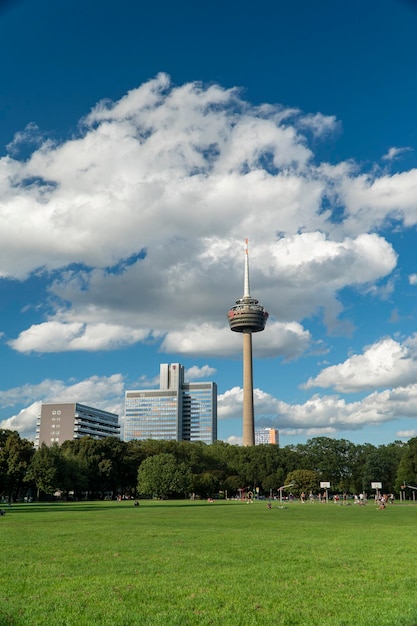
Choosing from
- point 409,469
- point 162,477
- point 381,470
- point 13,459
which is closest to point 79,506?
point 13,459

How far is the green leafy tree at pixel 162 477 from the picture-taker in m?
112

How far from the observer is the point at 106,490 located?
14238 centimetres

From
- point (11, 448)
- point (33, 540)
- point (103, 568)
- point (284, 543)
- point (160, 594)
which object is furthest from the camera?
point (11, 448)

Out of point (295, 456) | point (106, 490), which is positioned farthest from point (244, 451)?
point (106, 490)

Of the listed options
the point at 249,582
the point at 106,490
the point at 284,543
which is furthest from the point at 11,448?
the point at 249,582

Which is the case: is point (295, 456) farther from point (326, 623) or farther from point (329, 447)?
point (326, 623)

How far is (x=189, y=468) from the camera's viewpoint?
119 m

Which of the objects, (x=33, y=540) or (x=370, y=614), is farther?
(x=33, y=540)

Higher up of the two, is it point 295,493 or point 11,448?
point 11,448

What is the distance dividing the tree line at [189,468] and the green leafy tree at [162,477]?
181 millimetres

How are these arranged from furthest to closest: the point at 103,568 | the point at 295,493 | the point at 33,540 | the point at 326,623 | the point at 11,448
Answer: the point at 295,493
the point at 11,448
the point at 33,540
the point at 103,568
the point at 326,623

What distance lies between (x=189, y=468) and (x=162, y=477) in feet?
27.3

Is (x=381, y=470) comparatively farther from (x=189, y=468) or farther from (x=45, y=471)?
(x=45, y=471)

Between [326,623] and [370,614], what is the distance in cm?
136
